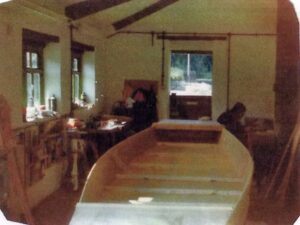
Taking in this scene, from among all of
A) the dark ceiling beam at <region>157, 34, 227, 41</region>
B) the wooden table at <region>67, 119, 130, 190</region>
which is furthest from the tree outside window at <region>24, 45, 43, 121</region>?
the dark ceiling beam at <region>157, 34, 227, 41</region>

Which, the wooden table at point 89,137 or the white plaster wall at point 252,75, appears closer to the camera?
the white plaster wall at point 252,75

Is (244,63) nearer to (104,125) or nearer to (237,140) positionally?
(237,140)

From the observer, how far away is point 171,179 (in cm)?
122

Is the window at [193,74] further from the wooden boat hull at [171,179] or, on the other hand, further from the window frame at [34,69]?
the window frame at [34,69]

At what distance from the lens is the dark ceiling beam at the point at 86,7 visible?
1050 millimetres

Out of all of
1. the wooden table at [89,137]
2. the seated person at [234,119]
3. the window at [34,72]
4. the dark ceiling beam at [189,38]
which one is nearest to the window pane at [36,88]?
the window at [34,72]

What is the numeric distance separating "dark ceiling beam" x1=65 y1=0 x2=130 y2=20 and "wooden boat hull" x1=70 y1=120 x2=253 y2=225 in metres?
0.26

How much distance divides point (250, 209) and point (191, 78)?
27 cm

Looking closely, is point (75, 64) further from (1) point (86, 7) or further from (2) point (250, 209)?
(2) point (250, 209)

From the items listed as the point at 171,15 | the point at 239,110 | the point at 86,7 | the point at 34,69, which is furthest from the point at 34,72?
the point at 239,110

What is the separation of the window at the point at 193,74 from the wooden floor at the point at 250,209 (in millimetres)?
216

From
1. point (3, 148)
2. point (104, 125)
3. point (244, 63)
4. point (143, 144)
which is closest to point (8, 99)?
point (3, 148)

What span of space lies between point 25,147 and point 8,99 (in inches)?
4.4

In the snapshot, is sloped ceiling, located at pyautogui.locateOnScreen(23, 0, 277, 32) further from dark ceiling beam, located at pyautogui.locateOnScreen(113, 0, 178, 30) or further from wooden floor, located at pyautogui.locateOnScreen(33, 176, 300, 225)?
wooden floor, located at pyautogui.locateOnScreen(33, 176, 300, 225)
